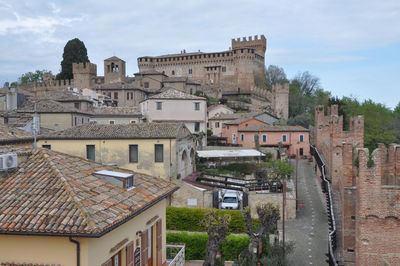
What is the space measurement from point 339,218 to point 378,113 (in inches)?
1505

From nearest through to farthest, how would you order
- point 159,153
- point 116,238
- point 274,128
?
point 116,238 < point 159,153 < point 274,128

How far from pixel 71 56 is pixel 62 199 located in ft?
248

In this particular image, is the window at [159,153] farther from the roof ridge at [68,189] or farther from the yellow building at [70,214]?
the roof ridge at [68,189]

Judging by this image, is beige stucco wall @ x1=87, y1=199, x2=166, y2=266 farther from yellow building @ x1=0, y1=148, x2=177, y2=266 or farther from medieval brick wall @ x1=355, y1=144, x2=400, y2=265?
medieval brick wall @ x1=355, y1=144, x2=400, y2=265

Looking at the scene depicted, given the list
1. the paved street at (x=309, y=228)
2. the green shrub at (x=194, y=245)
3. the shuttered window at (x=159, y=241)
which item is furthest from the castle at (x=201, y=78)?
the shuttered window at (x=159, y=241)

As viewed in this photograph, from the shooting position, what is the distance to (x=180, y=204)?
23.9m

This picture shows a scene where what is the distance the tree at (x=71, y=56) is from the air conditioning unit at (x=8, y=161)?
72.6 meters

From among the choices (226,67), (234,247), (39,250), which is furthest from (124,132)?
(226,67)

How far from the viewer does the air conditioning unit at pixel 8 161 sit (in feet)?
28.9

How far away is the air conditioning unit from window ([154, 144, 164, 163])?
1715 cm

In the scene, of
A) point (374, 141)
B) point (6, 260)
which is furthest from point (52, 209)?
point (374, 141)

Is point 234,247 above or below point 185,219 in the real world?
below

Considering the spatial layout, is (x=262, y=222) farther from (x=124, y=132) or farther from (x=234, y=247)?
(x=124, y=132)

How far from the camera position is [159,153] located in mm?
26375
